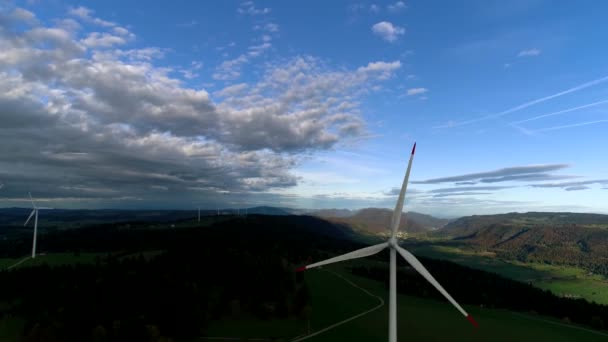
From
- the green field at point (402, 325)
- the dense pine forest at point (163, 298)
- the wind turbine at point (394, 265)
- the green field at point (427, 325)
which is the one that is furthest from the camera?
the dense pine forest at point (163, 298)

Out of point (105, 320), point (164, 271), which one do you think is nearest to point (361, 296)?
point (164, 271)

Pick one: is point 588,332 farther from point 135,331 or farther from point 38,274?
point 38,274

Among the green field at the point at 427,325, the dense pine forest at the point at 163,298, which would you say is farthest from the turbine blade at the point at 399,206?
the dense pine forest at the point at 163,298

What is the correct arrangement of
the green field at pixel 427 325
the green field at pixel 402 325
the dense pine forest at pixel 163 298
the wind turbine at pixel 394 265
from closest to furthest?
the wind turbine at pixel 394 265
the green field at pixel 427 325
the green field at pixel 402 325
the dense pine forest at pixel 163 298

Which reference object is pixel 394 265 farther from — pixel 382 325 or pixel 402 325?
pixel 402 325

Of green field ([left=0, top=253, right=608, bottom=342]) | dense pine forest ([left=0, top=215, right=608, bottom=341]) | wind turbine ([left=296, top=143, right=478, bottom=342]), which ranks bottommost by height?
green field ([left=0, top=253, right=608, bottom=342])

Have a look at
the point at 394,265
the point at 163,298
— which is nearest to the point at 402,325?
the point at 394,265

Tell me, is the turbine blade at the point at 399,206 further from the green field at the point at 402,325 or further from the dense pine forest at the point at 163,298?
the dense pine forest at the point at 163,298

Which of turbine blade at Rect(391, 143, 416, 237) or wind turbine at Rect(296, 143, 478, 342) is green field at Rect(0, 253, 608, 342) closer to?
wind turbine at Rect(296, 143, 478, 342)

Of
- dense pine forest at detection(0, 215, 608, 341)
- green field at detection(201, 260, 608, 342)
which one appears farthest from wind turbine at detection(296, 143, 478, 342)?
dense pine forest at detection(0, 215, 608, 341)

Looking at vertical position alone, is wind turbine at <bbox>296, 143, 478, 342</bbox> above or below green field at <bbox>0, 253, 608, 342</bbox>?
above

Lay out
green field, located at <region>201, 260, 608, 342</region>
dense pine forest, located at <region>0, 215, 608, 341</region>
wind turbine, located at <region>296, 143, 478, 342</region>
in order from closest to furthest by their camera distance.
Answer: wind turbine, located at <region>296, 143, 478, 342</region> < green field, located at <region>201, 260, 608, 342</region> < dense pine forest, located at <region>0, 215, 608, 341</region>
